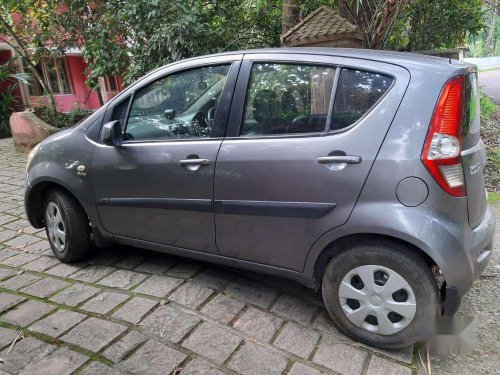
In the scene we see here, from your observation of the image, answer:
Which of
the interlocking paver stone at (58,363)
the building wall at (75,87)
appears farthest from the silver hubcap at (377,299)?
the building wall at (75,87)

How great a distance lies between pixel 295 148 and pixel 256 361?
4.00 ft

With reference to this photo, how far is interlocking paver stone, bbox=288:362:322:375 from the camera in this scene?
2250 millimetres

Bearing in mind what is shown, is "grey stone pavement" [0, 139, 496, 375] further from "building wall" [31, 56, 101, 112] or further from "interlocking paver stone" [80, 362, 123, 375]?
"building wall" [31, 56, 101, 112]

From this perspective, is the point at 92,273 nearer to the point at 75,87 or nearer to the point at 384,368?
the point at 384,368

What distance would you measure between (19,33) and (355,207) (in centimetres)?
968

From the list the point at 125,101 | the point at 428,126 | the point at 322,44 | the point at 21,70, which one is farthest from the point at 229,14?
the point at 21,70

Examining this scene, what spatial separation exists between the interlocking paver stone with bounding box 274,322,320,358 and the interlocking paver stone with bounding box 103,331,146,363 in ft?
2.74

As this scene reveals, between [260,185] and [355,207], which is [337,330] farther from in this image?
[260,185]

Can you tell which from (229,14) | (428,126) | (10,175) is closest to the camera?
(428,126)

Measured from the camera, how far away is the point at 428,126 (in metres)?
2.12

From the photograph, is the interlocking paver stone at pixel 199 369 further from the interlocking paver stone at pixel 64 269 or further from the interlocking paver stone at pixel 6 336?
the interlocking paver stone at pixel 64 269

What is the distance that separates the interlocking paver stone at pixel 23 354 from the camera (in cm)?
234

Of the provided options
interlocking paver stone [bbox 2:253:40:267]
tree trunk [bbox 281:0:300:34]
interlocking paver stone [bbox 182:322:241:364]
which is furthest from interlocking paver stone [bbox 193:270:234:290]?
tree trunk [bbox 281:0:300:34]

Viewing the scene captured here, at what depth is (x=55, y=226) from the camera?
11.8 feet
